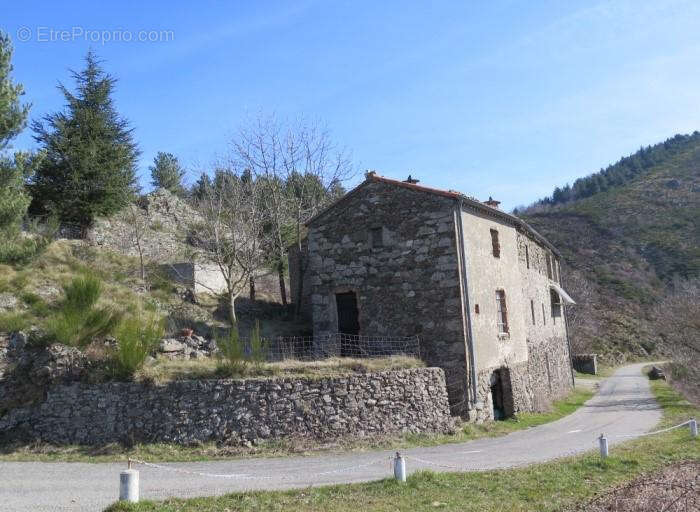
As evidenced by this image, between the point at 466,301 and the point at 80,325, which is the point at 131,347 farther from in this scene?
the point at 466,301

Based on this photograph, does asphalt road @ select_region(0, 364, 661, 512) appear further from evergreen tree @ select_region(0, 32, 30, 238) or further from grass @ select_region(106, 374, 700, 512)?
evergreen tree @ select_region(0, 32, 30, 238)

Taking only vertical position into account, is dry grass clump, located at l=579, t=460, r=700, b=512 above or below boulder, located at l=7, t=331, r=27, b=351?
below

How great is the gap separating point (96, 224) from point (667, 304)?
28643mm

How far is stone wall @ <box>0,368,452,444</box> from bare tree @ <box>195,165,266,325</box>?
8036mm

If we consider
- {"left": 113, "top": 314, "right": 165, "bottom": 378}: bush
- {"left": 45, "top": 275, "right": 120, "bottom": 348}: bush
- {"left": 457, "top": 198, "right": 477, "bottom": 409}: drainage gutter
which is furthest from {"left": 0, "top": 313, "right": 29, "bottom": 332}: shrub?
{"left": 457, "top": 198, "right": 477, "bottom": 409}: drainage gutter

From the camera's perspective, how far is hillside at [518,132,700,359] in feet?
168

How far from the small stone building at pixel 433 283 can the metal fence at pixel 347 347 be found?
0.88 feet

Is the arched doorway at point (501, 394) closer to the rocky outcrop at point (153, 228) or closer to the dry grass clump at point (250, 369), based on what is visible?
the dry grass clump at point (250, 369)

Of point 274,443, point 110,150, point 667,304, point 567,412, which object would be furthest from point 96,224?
point 667,304

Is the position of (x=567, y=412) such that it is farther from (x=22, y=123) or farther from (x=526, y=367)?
(x=22, y=123)

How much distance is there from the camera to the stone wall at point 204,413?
12523 mm

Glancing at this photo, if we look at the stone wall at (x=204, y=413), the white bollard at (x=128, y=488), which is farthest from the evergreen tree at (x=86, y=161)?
the white bollard at (x=128, y=488)

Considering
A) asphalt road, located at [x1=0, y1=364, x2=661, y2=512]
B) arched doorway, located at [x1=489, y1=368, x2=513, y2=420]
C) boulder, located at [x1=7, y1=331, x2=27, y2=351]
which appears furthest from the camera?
arched doorway, located at [x1=489, y1=368, x2=513, y2=420]

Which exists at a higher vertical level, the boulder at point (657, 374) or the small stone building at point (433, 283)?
the small stone building at point (433, 283)
